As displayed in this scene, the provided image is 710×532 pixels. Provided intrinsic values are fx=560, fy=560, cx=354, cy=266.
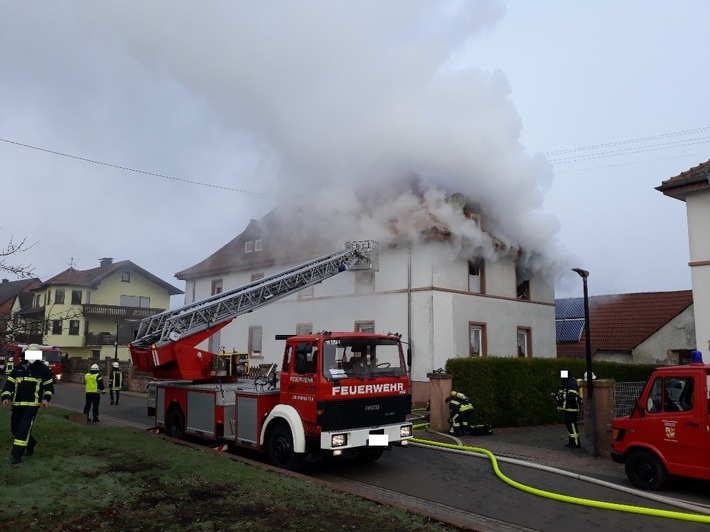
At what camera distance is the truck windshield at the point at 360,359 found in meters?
8.57

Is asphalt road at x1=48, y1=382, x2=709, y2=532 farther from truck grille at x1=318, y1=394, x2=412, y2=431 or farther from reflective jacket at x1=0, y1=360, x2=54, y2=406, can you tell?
reflective jacket at x1=0, y1=360, x2=54, y2=406

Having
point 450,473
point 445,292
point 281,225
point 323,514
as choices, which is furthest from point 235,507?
point 281,225

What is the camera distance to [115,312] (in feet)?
143

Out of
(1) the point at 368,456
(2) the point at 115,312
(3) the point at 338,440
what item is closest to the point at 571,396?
(1) the point at 368,456

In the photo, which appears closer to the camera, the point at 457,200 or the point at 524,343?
the point at 457,200

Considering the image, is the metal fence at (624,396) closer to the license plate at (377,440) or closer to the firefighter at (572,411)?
the firefighter at (572,411)

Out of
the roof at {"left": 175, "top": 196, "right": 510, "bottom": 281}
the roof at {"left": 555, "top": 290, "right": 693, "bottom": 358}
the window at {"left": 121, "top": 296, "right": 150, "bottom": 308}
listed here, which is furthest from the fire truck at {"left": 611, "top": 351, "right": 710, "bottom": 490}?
the window at {"left": 121, "top": 296, "right": 150, "bottom": 308}

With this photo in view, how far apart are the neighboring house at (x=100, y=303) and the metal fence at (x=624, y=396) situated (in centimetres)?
3641

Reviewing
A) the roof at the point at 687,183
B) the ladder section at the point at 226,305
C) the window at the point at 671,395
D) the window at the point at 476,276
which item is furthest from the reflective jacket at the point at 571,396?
the window at the point at 476,276

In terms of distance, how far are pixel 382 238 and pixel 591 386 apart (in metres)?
10.0

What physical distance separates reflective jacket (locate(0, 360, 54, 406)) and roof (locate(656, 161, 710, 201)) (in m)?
15.3

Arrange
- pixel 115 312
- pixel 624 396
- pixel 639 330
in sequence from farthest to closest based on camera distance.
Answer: pixel 115 312, pixel 639 330, pixel 624 396

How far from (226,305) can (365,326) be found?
332 inches

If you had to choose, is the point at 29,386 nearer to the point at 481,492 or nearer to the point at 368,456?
the point at 368,456
